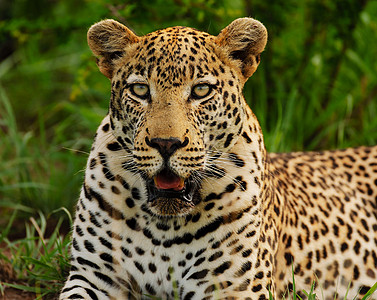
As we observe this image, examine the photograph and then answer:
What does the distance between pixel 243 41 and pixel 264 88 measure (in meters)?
3.23

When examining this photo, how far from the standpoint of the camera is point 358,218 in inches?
215

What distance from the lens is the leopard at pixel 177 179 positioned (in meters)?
3.99

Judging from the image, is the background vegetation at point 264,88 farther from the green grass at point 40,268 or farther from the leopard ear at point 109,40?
the leopard ear at point 109,40

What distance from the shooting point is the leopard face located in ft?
12.7

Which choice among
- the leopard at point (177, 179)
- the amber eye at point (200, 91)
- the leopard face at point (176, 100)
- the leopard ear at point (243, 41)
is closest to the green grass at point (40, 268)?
the leopard at point (177, 179)

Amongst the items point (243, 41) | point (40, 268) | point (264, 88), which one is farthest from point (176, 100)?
point (264, 88)

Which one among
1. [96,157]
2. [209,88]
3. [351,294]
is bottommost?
[351,294]

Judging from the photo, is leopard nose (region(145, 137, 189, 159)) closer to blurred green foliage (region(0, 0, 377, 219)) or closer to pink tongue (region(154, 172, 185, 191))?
pink tongue (region(154, 172, 185, 191))

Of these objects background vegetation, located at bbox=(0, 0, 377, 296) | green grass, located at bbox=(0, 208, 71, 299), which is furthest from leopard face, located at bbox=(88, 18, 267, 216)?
background vegetation, located at bbox=(0, 0, 377, 296)

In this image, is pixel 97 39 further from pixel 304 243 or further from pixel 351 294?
pixel 351 294

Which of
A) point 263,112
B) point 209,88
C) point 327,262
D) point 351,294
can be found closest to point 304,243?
point 327,262

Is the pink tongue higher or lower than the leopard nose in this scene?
lower

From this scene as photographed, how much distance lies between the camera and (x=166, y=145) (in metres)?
3.79

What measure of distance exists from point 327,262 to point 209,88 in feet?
5.90
